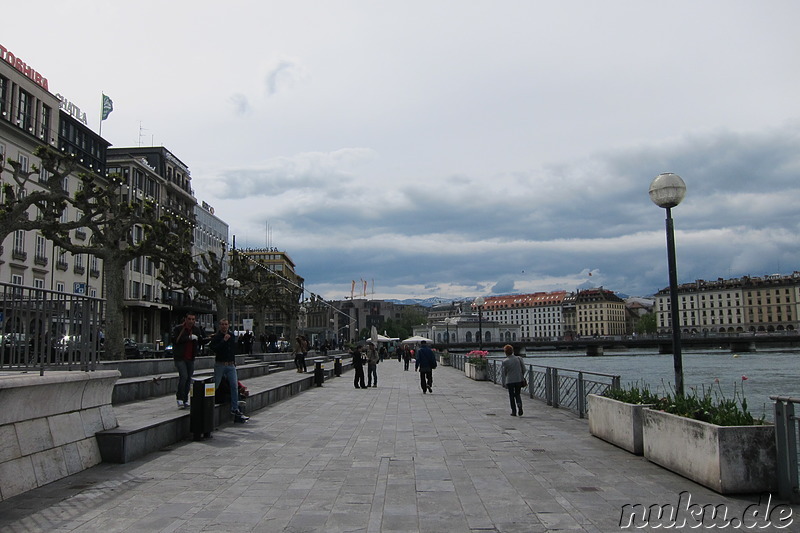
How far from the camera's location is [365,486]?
7.32m

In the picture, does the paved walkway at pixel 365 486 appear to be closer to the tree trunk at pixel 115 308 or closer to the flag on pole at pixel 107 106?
the tree trunk at pixel 115 308

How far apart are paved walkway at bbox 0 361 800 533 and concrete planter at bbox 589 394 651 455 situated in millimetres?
201

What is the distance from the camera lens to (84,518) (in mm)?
5848

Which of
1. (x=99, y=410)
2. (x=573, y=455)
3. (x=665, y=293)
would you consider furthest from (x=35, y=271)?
(x=665, y=293)

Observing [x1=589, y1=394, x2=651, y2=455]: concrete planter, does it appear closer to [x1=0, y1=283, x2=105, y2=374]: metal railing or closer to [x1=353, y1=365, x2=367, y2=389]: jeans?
[x1=0, y1=283, x2=105, y2=374]: metal railing

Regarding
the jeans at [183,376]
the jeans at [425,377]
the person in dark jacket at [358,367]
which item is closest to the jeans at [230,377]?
the jeans at [183,376]

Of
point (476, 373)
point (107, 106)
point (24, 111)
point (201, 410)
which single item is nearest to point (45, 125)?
point (24, 111)

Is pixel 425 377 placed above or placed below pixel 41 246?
below

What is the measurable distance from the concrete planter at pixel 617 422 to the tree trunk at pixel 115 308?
15.4 meters

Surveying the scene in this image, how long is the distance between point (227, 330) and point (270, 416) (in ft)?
9.36

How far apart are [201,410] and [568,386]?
8.58m

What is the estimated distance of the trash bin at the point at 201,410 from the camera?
1026cm

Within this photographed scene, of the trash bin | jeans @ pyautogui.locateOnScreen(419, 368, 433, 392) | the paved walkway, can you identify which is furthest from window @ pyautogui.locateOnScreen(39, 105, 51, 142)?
the trash bin

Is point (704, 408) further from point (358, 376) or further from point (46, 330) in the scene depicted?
point (358, 376)
